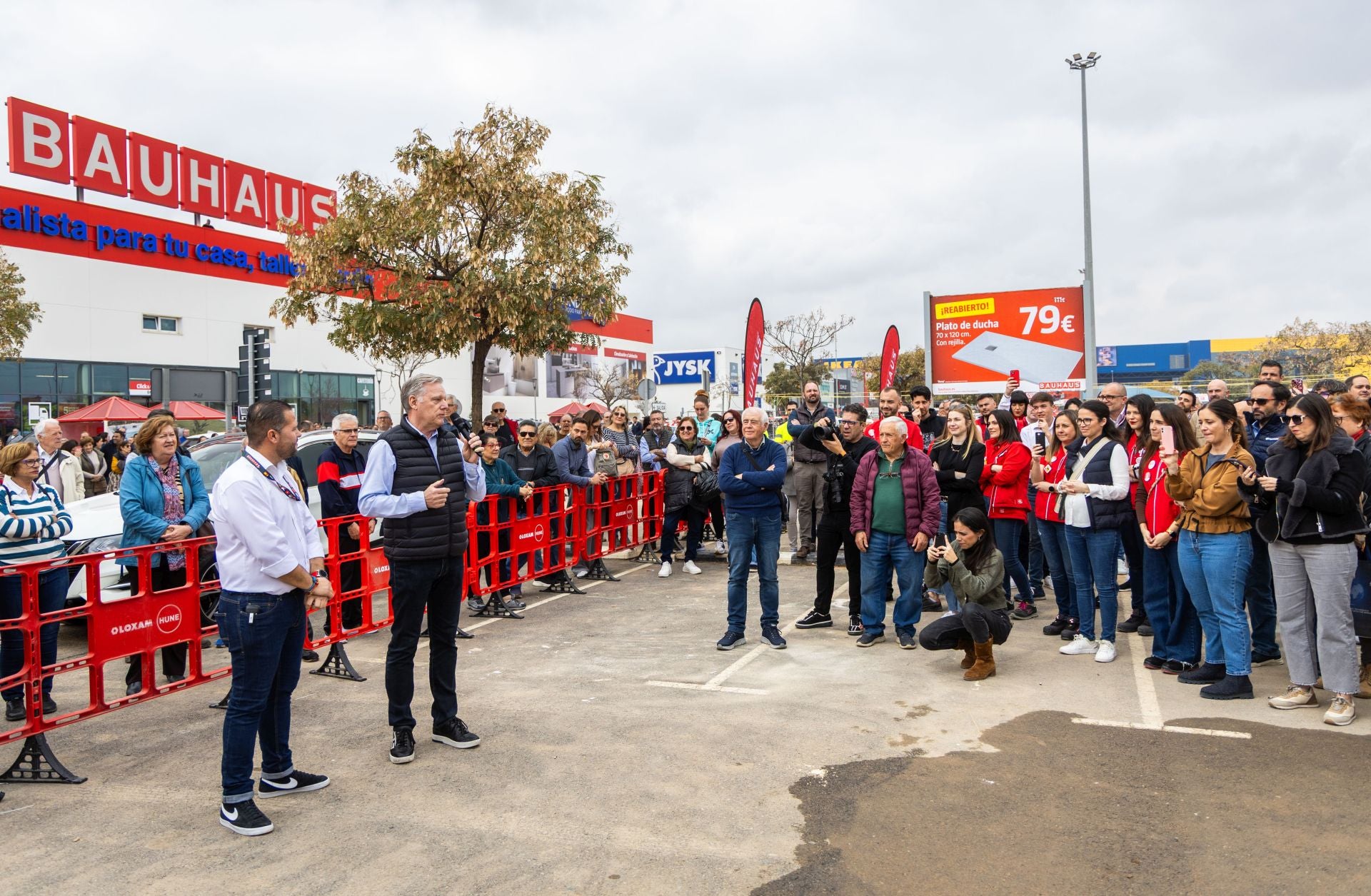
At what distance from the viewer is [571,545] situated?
11.2m

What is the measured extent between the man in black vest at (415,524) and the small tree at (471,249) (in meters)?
13.2

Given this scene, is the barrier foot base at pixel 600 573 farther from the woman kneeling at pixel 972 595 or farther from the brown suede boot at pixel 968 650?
the brown suede boot at pixel 968 650

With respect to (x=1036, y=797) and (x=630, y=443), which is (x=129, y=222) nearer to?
(x=630, y=443)

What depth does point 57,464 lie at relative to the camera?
11.7 meters

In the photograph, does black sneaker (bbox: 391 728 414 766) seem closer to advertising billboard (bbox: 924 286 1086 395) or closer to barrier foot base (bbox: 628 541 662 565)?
barrier foot base (bbox: 628 541 662 565)

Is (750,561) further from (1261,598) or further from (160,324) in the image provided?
(160,324)

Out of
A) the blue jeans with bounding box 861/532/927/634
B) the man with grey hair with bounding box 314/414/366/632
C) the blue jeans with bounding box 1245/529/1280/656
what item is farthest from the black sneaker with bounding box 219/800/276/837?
the blue jeans with bounding box 1245/529/1280/656

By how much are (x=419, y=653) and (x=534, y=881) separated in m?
Answer: 4.13

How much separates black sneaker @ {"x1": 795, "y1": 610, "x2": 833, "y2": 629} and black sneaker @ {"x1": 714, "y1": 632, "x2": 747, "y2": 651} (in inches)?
35.6

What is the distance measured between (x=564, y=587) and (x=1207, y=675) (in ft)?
20.7

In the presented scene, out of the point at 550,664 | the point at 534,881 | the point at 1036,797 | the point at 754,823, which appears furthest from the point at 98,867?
the point at 1036,797

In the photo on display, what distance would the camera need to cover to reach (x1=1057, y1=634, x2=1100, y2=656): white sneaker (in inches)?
285

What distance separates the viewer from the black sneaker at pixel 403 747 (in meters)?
5.05

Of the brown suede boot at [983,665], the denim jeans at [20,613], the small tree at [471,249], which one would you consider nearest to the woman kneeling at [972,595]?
the brown suede boot at [983,665]
